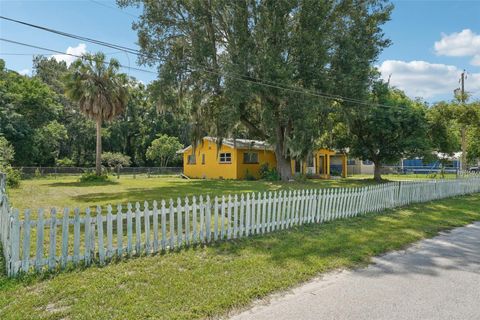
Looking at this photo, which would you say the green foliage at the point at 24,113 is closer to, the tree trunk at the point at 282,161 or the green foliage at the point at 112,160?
the green foliage at the point at 112,160

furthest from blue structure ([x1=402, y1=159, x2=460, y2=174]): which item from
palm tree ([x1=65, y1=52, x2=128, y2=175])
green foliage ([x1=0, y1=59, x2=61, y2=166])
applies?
green foliage ([x1=0, y1=59, x2=61, y2=166])

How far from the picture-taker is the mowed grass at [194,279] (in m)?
3.55

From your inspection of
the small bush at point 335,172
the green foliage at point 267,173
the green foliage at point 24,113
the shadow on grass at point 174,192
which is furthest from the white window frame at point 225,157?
the green foliage at point 24,113

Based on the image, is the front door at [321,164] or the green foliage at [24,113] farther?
the front door at [321,164]

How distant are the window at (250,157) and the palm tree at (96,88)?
9924mm

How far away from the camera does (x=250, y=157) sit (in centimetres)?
2702

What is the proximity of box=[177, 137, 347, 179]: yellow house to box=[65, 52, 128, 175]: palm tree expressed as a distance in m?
6.39

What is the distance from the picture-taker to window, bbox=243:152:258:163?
2671 centimetres

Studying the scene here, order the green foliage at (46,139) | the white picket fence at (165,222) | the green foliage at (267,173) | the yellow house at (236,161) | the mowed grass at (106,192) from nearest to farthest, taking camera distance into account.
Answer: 1. the white picket fence at (165,222)
2. the mowed grass at (106,192)
3. the green foliage at (267,173)
4. the yellow house at (236,161)
5. the green foliage at (46,139)

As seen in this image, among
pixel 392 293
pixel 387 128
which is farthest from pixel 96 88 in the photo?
pixel 392 293

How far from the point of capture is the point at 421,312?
11.8ft

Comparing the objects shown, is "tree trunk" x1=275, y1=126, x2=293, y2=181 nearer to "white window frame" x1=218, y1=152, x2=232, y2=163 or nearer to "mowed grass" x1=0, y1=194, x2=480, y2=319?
"white window frame" x1=218, y1=152, x2=232, y2=163

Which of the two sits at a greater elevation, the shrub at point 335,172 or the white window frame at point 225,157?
the white window frame at point 225,157

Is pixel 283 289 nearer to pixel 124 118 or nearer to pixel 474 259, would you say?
pixel 474 259
